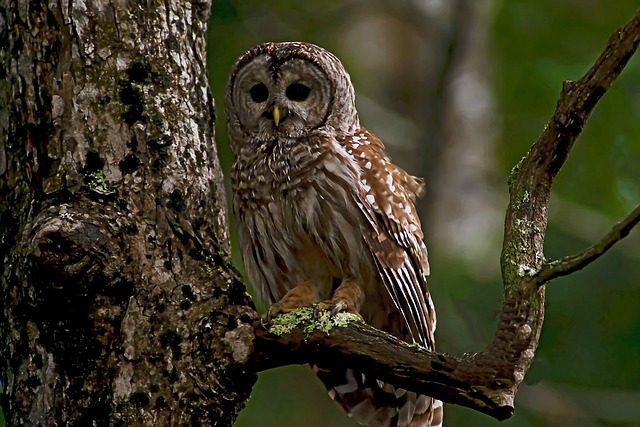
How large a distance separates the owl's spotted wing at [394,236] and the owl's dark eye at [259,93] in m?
0.38

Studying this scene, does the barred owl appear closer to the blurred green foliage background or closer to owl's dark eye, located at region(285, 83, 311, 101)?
owl's dark eye, located at region(285, 83, 311, 101)

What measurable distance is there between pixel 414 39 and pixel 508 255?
26.1 ft

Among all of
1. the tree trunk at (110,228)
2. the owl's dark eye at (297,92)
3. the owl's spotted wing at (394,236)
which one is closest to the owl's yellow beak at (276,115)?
the owl's dark eye at (297,92)

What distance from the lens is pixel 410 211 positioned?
381 centimetres

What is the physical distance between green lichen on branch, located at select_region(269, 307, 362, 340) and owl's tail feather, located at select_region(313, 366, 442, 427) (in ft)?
3.22

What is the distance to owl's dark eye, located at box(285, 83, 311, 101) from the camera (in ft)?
12.6

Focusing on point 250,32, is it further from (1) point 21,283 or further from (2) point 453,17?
(1) point 21,283

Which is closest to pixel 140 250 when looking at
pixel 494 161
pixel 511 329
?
pixel 511 329

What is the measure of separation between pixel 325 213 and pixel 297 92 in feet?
1.96

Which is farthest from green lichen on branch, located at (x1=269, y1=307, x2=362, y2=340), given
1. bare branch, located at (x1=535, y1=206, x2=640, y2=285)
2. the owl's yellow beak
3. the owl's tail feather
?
the owl's yellow beak

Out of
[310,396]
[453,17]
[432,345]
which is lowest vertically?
[432,345]

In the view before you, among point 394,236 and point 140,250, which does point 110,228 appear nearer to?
point 140,250

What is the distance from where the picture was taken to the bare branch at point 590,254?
7.06 ft

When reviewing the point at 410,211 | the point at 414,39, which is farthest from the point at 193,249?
the point at 414,39
